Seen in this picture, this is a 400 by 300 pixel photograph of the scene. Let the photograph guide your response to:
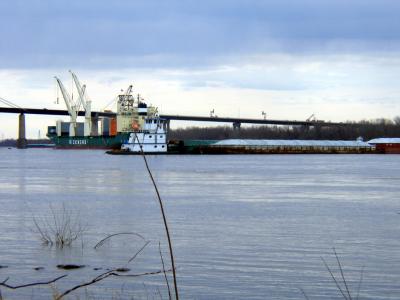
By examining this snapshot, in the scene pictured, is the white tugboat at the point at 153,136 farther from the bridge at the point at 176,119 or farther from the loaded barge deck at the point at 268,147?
the bridge at the point at 176,119

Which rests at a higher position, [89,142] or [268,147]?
[89,142]

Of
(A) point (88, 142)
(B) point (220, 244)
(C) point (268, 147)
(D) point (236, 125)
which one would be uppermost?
(D) point (236, 125)

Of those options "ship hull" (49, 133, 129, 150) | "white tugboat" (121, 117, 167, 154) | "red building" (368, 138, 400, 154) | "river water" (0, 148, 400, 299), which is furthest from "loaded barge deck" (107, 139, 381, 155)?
"river water" (0, 148, 400, 299)

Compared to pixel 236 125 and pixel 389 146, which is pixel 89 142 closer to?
pixel 236 125

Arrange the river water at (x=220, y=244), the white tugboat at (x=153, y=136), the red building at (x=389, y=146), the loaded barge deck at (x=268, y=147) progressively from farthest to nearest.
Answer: the red building at (x=389, y=146), the loaded barge deck at (x=268, y=147), the white tugboat at (x=153, y=136), the river water at (x=220, y=244)

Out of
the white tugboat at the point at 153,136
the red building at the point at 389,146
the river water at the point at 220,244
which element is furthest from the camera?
the red building at the point at 389,146

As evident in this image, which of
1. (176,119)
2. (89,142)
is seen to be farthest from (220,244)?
(176,119)

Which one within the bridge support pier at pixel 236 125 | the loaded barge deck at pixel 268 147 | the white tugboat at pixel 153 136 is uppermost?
the bridge support pier at pixel 236 125

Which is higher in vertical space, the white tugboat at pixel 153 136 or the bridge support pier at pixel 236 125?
the bridge support pier at pixel 236 125

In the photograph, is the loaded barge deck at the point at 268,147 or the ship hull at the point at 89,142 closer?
the loaded barge deck at the point at 268,147

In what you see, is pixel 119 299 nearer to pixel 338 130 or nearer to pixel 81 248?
pixel 81 248

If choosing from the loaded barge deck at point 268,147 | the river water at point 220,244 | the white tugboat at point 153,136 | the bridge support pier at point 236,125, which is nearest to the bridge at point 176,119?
the bridge support pier at point 236,125

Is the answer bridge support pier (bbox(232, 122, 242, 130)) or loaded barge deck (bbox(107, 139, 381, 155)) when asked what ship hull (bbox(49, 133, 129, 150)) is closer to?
loaded barge deck (bbox(107, 139, 381, 155))

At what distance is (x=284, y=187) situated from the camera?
1069 inches
